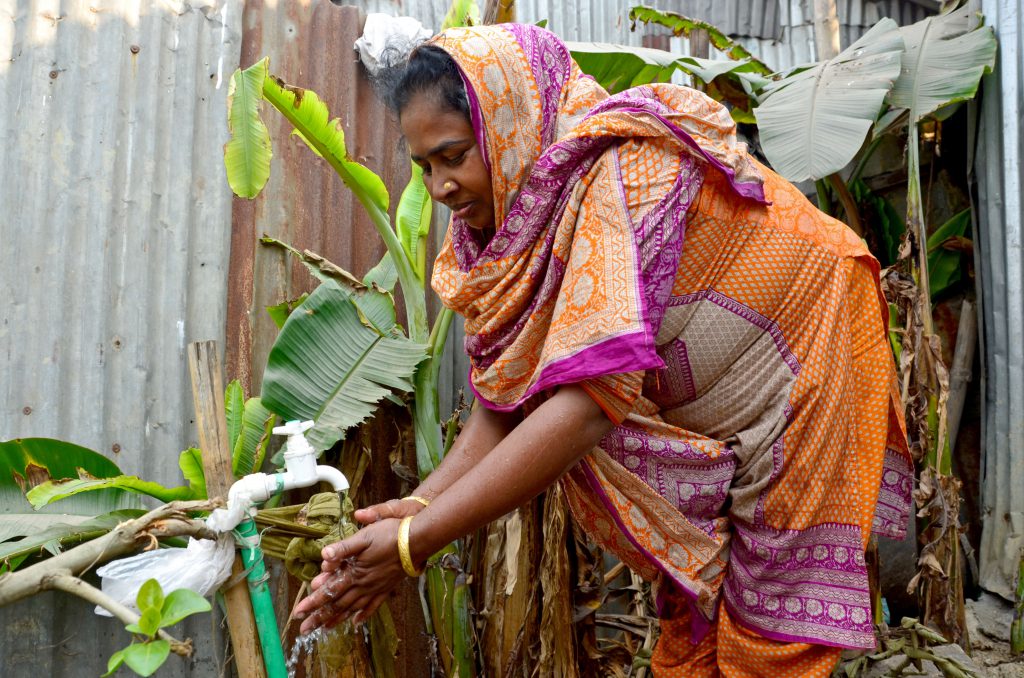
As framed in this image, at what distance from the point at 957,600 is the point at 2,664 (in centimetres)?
309

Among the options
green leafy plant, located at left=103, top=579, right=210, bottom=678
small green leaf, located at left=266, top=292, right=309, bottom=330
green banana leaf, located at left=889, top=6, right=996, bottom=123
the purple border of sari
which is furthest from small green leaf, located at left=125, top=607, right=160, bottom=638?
green banana leaf, located at left=889, top=6, right=996, bottom=123

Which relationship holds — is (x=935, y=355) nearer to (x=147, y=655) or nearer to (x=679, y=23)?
(x=679, y=23)

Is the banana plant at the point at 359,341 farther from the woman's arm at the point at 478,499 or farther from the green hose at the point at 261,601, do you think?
the woman's arm at the point at 478,499

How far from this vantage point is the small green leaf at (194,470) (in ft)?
7.91

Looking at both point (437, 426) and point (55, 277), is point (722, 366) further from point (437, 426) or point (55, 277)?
point (55, 277)

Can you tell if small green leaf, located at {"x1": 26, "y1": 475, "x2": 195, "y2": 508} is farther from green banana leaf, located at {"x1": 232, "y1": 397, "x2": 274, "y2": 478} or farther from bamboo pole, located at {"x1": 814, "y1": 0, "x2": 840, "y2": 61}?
bamboo pole, located at {"x1": 814, "y1": 0, "x2": 840, "y2": 61}

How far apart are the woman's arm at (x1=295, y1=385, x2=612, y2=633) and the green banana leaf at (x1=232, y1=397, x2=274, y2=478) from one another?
40.0 inches

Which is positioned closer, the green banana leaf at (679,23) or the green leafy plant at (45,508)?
the green leafy plant at (45,508)

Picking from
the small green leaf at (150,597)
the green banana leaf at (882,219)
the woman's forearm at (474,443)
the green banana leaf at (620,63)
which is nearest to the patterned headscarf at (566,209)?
the woman's forearm at (474,443)

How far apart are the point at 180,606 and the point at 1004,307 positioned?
3291mm

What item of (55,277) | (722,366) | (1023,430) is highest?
(55,277)

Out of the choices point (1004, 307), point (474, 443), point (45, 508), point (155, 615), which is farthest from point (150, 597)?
point (1004, 307)

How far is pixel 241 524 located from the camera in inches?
68.8

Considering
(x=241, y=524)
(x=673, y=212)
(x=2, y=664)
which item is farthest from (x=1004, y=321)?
(x=2, y=664)
